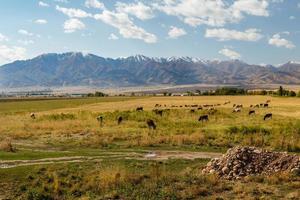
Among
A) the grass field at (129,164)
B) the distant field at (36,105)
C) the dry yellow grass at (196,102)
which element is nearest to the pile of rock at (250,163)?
the grass field at (129,164)

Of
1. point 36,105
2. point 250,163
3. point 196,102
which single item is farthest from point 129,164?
point 36,105

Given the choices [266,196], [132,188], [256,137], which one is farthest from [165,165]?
[256,137]

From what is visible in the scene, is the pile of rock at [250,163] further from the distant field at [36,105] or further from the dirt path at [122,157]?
the distant field at [36,105]

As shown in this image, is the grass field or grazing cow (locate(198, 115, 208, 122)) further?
grazing cow (locate(198, 115, 208, 122))

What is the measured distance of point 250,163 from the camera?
2439cm

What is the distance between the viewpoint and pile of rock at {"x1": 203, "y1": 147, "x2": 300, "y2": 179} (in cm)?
2358

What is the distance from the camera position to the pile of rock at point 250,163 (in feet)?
77.4

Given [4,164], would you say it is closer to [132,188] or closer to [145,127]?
[132,188]

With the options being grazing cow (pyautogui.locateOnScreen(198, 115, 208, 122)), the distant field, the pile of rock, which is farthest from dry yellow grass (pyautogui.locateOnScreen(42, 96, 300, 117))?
the pile of rock

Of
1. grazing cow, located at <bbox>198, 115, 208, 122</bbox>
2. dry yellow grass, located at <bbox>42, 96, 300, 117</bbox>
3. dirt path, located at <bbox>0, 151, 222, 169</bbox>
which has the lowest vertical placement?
dry yellow grass, located at <bbox>42, 96, 300, 117</bbox>

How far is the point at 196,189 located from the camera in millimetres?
20469

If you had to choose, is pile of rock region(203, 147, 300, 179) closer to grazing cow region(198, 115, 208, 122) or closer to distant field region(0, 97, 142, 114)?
grazing cow region(198, 115, 208, 122)

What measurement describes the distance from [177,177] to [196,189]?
2.85m

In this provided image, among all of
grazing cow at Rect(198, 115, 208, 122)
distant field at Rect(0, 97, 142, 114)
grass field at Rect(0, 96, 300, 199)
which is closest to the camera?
grass field at Rect(0, 96, 300, 199)
